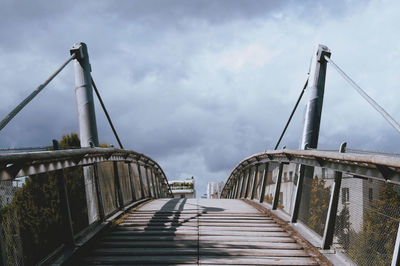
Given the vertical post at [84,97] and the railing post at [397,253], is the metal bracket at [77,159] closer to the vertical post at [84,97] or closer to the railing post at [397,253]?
the vertical post at [84,97]

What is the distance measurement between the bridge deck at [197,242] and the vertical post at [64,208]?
36cm

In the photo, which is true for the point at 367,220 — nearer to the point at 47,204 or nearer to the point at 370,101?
the point at 370,101

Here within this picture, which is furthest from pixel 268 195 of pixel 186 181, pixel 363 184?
pixel 186 181

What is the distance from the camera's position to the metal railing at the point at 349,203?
161 inches

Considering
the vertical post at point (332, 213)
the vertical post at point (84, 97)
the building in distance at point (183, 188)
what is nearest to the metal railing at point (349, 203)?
the vertical post at point (332, 213)

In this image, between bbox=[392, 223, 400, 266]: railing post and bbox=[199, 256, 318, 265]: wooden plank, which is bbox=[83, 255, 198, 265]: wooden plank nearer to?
bbox=[199, 256, 318, 265]: wooden plank

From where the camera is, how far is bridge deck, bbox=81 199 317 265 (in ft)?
17.3

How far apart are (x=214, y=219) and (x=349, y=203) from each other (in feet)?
12.0

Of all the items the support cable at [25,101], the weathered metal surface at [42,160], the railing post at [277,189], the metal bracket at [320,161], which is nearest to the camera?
the weathered metal surface at [42,160]

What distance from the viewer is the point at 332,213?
543cm

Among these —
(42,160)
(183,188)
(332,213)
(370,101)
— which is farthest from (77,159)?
(183,188)

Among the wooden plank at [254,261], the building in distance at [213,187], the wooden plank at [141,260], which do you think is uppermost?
the wooden plank at [141,260]

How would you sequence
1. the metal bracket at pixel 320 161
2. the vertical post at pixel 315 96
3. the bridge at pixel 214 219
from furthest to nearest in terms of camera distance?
the vertical post at pixel 315 96, the metal bracket at pixel 320 161, the bridge at pixel 214 219

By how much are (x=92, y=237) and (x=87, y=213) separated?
3.53 ft
